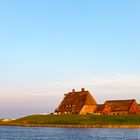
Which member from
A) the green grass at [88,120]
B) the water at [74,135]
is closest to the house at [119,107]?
the green grass at [88,120]

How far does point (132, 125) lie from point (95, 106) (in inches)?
1072

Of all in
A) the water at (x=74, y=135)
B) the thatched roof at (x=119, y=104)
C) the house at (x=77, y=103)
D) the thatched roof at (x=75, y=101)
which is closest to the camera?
the water at (x=74, y=135)

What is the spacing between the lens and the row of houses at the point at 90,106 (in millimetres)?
102125

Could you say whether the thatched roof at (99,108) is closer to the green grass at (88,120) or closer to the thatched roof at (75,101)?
the thatched roof at (75,101)

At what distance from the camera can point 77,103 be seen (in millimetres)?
107188

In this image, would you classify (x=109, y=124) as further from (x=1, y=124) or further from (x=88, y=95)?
(x=1, y=124)

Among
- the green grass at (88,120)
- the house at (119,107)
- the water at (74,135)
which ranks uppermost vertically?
the house at (119,107)

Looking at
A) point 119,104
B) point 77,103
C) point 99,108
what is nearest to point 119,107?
point 119,104

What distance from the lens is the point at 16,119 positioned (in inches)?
4338

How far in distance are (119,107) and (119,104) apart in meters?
1.23

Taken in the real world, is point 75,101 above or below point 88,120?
above

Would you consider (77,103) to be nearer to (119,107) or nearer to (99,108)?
(99,108)

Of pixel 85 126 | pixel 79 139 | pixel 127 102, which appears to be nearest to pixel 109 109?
pixel 127 102

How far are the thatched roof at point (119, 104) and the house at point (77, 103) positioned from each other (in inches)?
154
